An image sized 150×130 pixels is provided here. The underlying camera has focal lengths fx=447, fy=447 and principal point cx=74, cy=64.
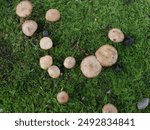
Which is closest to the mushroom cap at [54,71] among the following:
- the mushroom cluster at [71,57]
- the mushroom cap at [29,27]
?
the mushroom cluster at [71,57]

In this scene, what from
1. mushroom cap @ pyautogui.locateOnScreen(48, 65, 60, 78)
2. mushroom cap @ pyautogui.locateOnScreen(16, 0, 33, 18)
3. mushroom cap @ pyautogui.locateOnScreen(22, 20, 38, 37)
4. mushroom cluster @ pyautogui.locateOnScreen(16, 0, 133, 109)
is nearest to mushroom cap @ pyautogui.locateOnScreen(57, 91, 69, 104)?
mushroom cluster @ pyautogui.locateOnScreen(16, 0, 133, 109)

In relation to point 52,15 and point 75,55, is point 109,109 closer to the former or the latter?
point 75,55

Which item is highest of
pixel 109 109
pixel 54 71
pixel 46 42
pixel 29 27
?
pixel 29 27

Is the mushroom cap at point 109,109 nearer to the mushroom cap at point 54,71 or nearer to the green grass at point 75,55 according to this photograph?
the green grass at point 75,55

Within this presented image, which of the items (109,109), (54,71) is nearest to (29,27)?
(54,71)

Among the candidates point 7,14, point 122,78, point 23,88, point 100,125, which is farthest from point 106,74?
point 7,14

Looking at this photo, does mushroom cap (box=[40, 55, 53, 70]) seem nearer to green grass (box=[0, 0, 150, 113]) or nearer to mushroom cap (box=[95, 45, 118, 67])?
green grass (box=[0, 0, 150, 113])
